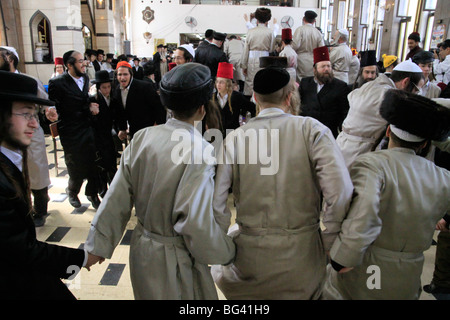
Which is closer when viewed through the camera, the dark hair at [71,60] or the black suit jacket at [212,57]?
the dark hair at [71,60]

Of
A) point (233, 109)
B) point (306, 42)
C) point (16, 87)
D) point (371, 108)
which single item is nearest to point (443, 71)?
point (306, 42)

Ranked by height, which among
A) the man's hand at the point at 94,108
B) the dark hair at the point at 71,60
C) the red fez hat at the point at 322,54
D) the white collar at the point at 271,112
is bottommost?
the man's hand at the point at 94,108

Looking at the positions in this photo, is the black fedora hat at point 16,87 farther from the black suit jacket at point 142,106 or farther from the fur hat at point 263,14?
the fur hat at point 263,14

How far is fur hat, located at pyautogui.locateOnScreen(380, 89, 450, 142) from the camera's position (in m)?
1.49

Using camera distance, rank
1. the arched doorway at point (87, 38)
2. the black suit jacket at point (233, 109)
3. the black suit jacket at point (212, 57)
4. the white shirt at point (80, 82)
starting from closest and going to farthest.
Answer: the white shirt at point (80, 82) → the black suit jacket at point (233, 109) → the black suit jacket at point (212, 57) → the arched doorway at point (87, 38)

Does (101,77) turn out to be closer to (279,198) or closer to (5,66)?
(5,66)

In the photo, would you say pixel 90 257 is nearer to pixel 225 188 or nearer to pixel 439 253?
pixel 225 188

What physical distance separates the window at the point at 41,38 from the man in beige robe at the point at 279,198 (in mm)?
10257

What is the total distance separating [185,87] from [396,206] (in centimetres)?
114

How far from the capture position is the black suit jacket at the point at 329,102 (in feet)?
11.7

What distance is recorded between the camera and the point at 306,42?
17.6 ft

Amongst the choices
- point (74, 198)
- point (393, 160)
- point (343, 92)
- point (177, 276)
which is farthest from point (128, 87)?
point (393, 160)

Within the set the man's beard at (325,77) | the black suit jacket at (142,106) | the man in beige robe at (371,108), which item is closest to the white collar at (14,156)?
the black suit jacket at (142,106)

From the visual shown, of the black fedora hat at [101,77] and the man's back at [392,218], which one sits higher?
the black fedora hat at [101,77]
